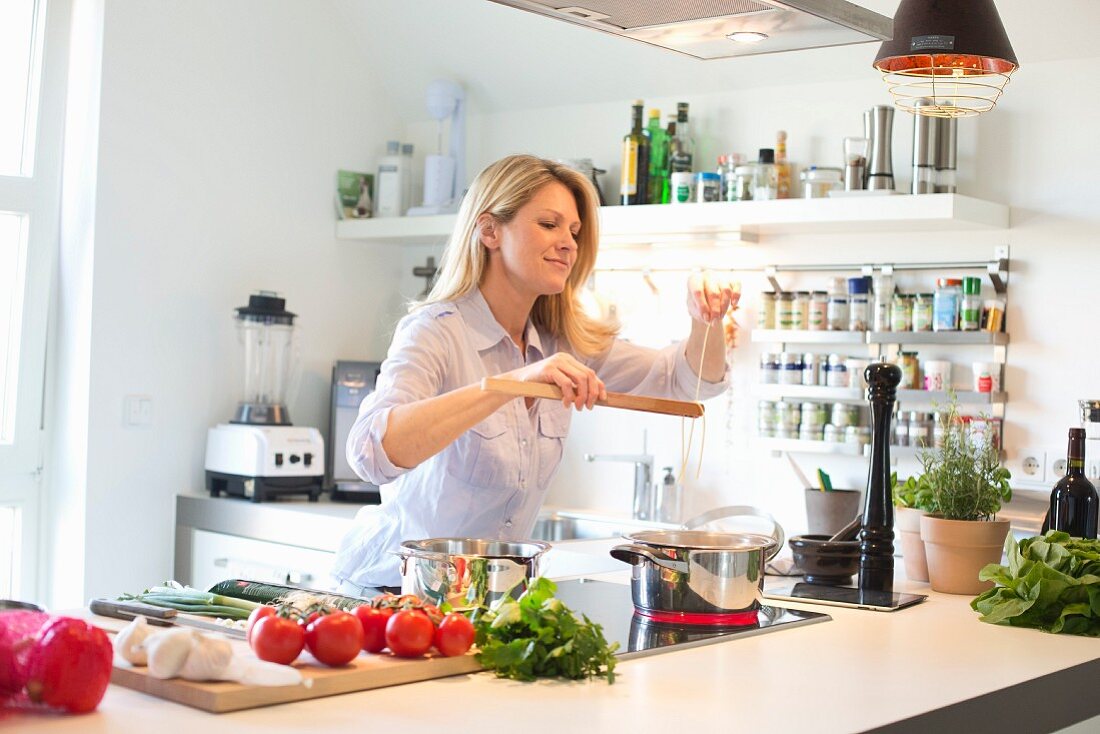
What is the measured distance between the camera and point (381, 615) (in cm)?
154

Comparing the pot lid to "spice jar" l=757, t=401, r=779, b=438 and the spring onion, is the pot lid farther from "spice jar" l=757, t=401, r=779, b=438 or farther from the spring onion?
"spice jar" l=757, t=401, r=779, b=438

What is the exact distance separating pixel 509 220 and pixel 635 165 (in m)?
1.74

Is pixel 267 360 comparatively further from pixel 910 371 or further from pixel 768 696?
pixel 768 696

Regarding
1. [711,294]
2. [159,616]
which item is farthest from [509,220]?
[159,616]

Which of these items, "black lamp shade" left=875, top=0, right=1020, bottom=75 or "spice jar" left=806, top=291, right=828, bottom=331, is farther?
"spice jar" left=806, top=291, right=828, bottom=331

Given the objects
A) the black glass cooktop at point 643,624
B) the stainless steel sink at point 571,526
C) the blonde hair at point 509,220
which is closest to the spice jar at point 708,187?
the stainless steel sink at point 571,526

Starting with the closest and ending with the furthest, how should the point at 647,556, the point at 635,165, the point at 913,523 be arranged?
1. the point at 647,556
2. the point at 913,523
3. the point at 635,165

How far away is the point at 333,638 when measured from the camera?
1442 mm

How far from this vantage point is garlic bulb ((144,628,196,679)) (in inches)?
53.1

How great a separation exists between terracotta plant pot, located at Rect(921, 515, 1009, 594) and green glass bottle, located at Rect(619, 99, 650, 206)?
75.8 inches

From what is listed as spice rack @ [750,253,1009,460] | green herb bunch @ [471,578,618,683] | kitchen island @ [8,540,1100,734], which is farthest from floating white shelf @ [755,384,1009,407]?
green herb bunch @ [471,578,618,683]

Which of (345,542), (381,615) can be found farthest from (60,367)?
(381,615)

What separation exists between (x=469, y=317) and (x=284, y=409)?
2.01 meters

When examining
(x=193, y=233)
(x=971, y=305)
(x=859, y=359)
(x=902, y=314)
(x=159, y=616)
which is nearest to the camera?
(x=159, y=616)
